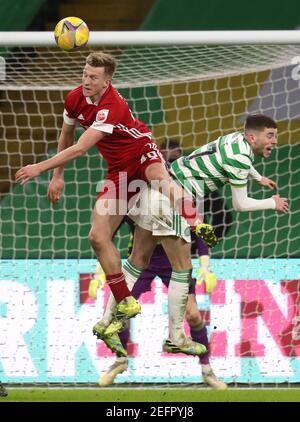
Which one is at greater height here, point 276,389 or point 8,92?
point 8,92

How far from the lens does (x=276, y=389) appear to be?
365 inches

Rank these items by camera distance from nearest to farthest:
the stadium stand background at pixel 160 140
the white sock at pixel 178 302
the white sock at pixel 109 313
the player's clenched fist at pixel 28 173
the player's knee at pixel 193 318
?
the player's clenched fist at pixel 28 173 < the white sock at pixel 109 313 < the white sock at pixel 178 302 < the player's knee at pixel 193 318 < the stadium stand background at pixel 160 140

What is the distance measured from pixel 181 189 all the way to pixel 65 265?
5.83ft

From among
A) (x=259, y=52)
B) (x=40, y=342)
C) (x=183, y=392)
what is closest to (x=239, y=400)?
(x=183, y=392)

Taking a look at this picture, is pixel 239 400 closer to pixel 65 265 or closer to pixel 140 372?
pixel 140 372

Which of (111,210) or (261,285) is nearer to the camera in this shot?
(111,210)

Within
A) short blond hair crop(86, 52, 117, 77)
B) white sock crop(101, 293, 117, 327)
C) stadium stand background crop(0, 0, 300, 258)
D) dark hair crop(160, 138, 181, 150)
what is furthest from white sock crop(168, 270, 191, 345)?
stadium stand background crop(0, 0, 300, 258)

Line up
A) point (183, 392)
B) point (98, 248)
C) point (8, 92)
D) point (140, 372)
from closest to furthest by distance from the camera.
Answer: point (98, 248)
point (183, 392)
point (140, 372)
point (8, 92)

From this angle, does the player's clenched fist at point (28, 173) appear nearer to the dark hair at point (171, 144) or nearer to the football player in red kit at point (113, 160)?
the football player in red kit at point (113, 160)

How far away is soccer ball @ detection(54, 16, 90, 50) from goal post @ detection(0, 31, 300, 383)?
4.04 ft

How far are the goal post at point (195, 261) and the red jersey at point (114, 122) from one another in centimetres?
130

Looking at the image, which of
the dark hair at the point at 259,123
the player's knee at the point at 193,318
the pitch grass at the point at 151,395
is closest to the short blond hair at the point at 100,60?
the dark hair at the point at 259,123

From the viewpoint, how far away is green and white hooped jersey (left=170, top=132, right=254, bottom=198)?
8359mm

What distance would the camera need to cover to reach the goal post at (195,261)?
381 inches
